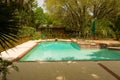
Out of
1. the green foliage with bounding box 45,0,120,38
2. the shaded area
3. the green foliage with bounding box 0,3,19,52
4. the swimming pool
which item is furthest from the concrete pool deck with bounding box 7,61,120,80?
the green foliage with bounding box 45,0,120,38

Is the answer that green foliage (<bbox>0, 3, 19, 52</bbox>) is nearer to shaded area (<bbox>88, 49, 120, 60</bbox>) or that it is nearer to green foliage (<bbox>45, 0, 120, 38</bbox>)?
shaded area (<bbox>88, 49, 120, 60</bbox>)

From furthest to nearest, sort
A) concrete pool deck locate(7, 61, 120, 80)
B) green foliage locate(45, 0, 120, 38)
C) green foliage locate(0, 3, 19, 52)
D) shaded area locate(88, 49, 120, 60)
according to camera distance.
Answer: green foliage locate(45, 0, 120, 38) < shaded area locate(88, 49, 120, 60) < concrete pool deck locate(7, 61, 120, 80) < green foliage locate(0, 3, 19, 52)

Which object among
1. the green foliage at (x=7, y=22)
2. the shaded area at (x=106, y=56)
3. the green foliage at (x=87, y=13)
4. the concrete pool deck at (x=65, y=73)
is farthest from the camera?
the green foliage at (x=87, y=13)

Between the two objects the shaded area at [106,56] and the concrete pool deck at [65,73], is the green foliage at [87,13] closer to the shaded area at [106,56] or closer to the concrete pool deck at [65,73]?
the shaded area at [106,56]

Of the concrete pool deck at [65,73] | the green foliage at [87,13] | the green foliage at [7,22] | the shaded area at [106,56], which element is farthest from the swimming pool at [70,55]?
the green foliage at [87,13]

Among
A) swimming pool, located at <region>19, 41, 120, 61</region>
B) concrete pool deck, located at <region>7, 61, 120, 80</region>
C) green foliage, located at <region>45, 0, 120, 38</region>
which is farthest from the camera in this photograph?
green foliage, located at <region>45, 0, 120, 38</region>

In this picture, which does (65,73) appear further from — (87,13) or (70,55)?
(87,13)

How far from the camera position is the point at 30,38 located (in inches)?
959

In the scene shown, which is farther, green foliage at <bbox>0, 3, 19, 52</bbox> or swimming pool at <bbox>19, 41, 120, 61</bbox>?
swimming pool at <bbox>19, 41, 120, 61</bbox>

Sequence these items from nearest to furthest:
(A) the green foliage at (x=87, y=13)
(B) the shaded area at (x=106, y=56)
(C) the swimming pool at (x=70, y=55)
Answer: (C) the swimming pool at (x=70, y=55), (B) the shaded area at (x=106, y=56), (A) the green foliage at (x=87, y=13)

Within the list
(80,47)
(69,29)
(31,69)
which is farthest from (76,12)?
(31,69)

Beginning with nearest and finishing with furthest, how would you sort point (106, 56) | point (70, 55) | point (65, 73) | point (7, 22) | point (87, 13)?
point (7, 22)
point (65, 73)
point (106, 56)
point (70, 55)
point (87, 13)

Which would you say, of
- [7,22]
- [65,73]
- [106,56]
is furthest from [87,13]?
[7,22]

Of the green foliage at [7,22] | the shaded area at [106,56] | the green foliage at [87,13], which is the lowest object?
the shaded area at [106,56]
